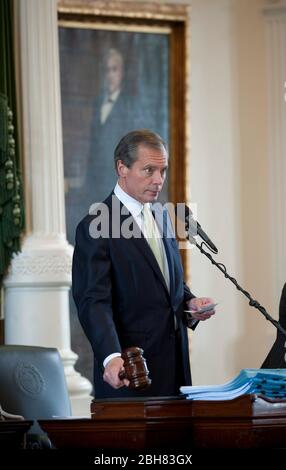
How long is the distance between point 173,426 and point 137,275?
42.6 inches

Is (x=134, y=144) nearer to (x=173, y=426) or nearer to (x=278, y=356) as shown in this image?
(x=278, y=356)

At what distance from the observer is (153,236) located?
363 centimetres

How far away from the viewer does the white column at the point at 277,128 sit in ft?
24.6

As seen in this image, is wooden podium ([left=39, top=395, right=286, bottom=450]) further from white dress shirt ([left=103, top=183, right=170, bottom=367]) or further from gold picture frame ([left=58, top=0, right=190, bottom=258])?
gold picture frame ([left=58, top=0, right=190, bottom=258])

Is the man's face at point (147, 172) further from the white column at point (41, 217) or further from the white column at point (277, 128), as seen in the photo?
the white column at point (277, 128)

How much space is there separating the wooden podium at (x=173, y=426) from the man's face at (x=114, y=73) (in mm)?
5020

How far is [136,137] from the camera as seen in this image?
353 centimetres

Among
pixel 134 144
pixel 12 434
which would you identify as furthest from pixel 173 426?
pixel 134 144

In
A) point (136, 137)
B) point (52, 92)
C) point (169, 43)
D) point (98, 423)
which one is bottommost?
point (98, 423)

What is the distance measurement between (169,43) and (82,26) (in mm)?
659

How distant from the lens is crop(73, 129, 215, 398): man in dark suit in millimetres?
3455

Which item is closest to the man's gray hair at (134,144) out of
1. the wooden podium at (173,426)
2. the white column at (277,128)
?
the wooden podium at (173,426)
